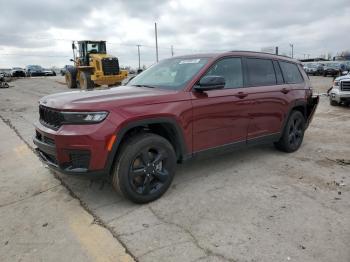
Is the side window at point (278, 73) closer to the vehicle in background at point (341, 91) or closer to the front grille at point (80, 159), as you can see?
the front grille at point (80, 159)

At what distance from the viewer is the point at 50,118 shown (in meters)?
3.95

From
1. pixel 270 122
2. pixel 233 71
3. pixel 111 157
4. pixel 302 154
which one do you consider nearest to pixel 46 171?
pixel 111 157

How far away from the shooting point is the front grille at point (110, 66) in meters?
19.3

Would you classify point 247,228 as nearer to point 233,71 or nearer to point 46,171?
point 233,71

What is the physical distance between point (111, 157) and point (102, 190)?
3.12ft

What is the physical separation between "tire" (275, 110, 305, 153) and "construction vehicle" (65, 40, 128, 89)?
14.3m

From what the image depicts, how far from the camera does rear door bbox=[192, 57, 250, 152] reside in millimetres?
4410

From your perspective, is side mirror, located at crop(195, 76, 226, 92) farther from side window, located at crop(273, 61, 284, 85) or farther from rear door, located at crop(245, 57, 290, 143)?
side window, located at crop(273, 61, 284, 85)

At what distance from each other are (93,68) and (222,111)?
1679 cm

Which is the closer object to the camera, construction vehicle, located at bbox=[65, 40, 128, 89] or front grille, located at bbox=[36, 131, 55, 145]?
front grille, located at bbox=[36, 131, 55, 145]

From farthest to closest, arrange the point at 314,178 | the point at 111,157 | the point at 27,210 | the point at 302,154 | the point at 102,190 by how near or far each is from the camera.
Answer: the point at 302,154
the point at 314,178
the point at 102,190
the point at 27,210
the point at 111,157

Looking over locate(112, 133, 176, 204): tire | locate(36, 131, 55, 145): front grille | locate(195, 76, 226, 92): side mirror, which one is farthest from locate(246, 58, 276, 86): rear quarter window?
locate(36, 131, 55, 145): front grille

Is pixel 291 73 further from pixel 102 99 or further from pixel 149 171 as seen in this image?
pixel 102 99

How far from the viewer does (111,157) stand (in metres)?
3.66
